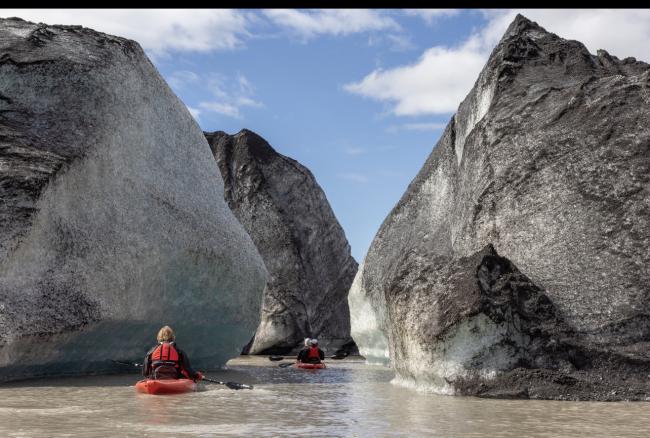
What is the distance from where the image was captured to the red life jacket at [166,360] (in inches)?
540

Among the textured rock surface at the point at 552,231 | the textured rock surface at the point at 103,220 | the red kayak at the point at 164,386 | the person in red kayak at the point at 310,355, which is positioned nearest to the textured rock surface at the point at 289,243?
the person in red kayak at the point at 310,355

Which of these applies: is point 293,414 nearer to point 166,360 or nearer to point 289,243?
point 166,360

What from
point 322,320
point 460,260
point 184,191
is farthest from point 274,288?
point 460,260

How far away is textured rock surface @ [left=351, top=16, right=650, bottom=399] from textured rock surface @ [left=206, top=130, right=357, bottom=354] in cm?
1748

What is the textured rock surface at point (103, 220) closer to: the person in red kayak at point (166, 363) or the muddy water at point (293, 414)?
the muddy water at point (293, 414)

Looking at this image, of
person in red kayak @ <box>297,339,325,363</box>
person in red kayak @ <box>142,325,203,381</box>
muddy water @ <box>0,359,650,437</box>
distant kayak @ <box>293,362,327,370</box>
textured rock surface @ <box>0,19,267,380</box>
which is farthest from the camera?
person in red kayak @ <box>297,339,325,363</box>

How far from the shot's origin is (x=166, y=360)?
45.6 feet

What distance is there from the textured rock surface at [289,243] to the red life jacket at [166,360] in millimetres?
20726

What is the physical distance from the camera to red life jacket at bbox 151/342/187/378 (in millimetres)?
13719

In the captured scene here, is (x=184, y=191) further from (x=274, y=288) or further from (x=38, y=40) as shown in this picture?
(x=274, y=288)

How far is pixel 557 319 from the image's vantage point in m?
13.1

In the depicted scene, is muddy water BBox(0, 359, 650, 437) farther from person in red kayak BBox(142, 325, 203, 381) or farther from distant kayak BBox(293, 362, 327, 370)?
distant kayak BBox(293, 362, 327, 370)

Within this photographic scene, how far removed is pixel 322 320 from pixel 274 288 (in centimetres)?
321

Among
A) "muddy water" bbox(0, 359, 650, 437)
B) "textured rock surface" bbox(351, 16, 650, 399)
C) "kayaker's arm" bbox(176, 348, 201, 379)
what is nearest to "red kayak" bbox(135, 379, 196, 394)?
"muddy water" bbox(0, 359, 650, 437)
